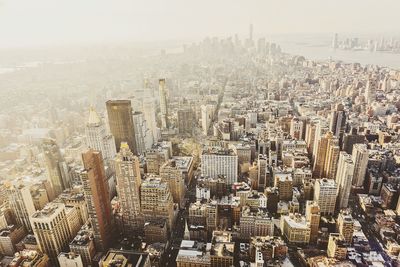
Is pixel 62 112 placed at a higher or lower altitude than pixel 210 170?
higher

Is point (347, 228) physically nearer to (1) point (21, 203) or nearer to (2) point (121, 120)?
(1) point (21, 203)

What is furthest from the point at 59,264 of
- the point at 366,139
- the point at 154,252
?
the point at 366,139

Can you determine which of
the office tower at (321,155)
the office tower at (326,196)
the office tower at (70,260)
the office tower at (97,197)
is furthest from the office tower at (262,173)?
the office tower at (70,260)

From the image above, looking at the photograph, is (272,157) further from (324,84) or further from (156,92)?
(324,84)

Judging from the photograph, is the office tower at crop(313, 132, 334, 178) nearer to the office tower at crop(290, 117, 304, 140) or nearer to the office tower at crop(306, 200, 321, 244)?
the office tower at crop(290, 117, 304, 140)

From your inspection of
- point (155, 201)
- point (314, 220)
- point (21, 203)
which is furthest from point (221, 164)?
point (21, 203)

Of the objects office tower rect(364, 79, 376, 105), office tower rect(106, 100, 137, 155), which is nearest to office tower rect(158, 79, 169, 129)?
office tower rect(106, 100, 137, 155)
